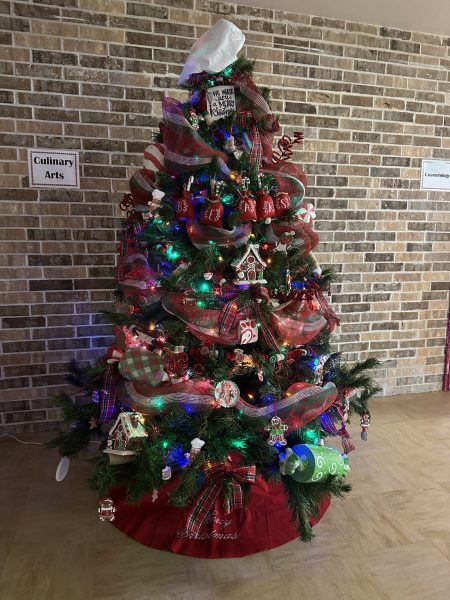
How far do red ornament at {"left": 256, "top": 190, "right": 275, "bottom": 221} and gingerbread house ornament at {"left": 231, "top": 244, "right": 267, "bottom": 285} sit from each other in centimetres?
12

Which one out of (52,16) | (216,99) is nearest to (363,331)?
(216,99)

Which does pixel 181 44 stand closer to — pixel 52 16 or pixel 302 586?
pixel 52 16

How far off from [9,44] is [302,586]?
8.93ft

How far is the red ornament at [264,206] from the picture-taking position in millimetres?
1647

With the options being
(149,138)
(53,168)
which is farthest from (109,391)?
(149,138)

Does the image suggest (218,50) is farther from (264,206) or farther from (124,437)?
(124,437)

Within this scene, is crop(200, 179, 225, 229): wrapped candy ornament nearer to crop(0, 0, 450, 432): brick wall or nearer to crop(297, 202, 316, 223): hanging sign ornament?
crop(297, 202, 316, 223): hanging sign ornament

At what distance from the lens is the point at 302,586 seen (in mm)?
1590

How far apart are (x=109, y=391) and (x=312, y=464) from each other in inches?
31.8

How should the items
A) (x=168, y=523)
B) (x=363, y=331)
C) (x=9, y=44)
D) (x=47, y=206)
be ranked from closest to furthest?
(x=168, y=523), (x=9, y=44), (x=47, y=206), (x=363, y=331)

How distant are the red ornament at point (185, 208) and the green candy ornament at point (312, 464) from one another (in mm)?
952

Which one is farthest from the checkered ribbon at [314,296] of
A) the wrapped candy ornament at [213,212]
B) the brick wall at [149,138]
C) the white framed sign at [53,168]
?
the white framed sign at [53,168]

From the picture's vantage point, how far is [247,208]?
162 cm

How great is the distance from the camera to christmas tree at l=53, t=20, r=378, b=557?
1.65 m
